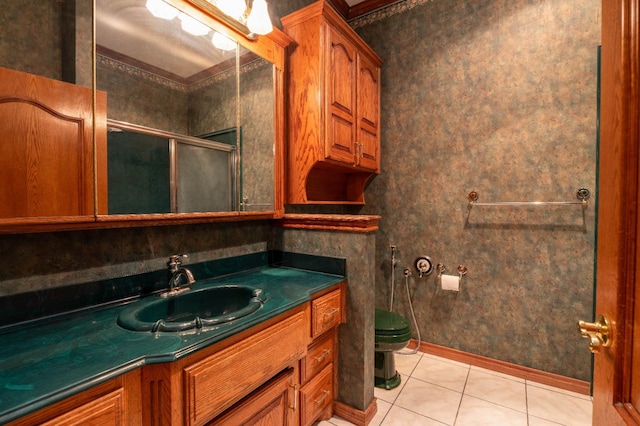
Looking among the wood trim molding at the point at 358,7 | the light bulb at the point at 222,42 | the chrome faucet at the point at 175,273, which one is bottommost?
the chrome faucet at the point at 175,273

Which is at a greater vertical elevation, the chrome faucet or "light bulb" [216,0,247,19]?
"light bulb" [216,0,247,19]

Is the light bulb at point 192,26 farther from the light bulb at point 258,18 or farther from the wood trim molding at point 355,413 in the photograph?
the wood trim molding at point 355,413

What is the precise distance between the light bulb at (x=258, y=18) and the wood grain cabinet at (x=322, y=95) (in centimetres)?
36

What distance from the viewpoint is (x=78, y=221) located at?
0.96 meters

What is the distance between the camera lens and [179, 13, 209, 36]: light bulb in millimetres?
1302

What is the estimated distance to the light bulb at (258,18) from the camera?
1.48 m

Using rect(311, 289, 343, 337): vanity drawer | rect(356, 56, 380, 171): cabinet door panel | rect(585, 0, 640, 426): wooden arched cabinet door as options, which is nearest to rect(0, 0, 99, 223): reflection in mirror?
rect(311, 289, 343, 337): vanity drawer

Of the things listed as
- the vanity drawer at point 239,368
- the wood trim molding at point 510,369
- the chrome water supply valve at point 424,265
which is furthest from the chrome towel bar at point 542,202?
the vanity drawer at point 239,368

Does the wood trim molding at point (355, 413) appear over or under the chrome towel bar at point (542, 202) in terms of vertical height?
under

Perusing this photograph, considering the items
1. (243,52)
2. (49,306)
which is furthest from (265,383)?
(243,52)

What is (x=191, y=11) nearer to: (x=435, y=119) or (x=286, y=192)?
(x=286, y=192)

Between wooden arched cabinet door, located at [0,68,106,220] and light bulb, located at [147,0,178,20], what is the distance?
0.47m

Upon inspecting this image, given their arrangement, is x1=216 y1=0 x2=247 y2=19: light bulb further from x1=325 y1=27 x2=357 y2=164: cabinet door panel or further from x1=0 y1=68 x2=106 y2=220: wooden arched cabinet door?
x1=0 y1=68 x2=106 y2=220: wooden arched cabinet door

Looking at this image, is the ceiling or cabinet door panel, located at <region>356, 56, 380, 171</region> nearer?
the ceiling
